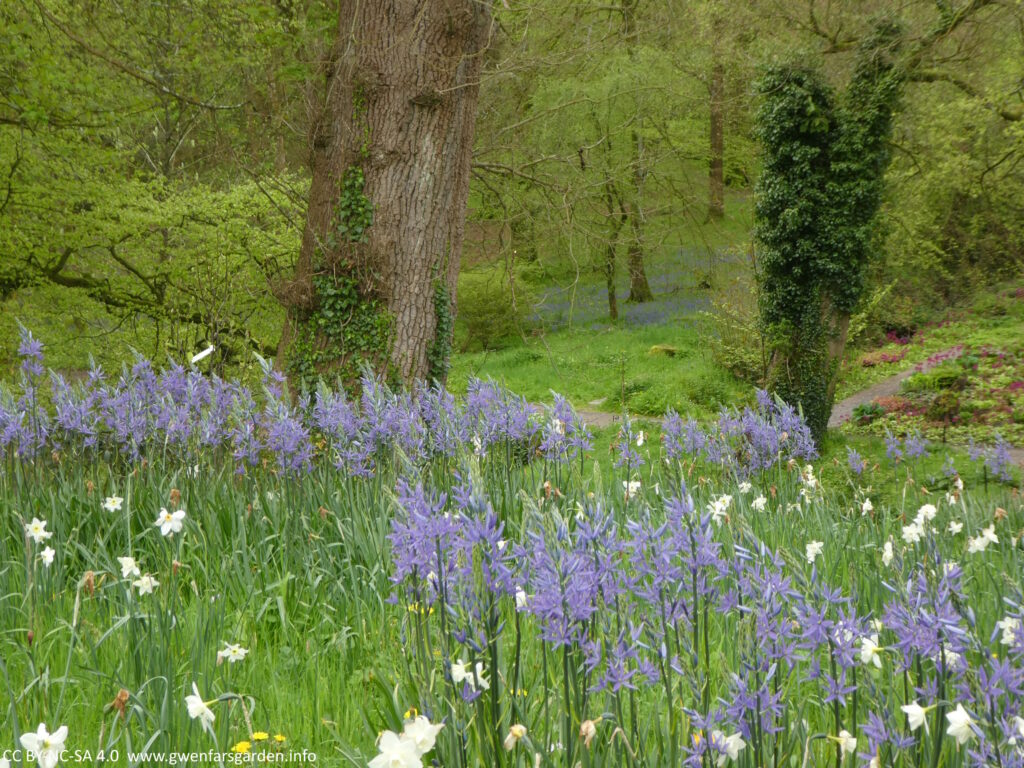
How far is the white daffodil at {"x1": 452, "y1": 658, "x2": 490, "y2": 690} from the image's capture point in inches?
70.7

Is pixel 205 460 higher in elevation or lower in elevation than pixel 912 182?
lower

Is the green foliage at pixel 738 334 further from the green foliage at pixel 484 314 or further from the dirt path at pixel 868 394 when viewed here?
the green foliage at pixel 484 314

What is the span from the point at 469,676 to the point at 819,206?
1345 centimetres

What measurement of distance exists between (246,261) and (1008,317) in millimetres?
18331

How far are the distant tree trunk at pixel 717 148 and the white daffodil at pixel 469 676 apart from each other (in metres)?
22.7

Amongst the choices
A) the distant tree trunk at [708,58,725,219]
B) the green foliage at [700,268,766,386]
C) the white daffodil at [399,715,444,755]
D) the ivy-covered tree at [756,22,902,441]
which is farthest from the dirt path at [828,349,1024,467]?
the white daffodil at [399,715,444,755]

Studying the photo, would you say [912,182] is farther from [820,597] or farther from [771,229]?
[820,597]

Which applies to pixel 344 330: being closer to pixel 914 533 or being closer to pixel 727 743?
pixel 914 533

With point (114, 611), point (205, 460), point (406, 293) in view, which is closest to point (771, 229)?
point (406, 293)

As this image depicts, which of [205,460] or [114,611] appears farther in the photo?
[205,460]

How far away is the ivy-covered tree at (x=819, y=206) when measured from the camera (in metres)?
13.5

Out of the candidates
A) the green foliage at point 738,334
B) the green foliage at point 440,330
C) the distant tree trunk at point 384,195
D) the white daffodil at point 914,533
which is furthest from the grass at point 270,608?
the green foliage at point 738,334

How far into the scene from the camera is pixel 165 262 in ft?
36.7

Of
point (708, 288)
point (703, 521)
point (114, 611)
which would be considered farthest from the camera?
point (708, 288)
